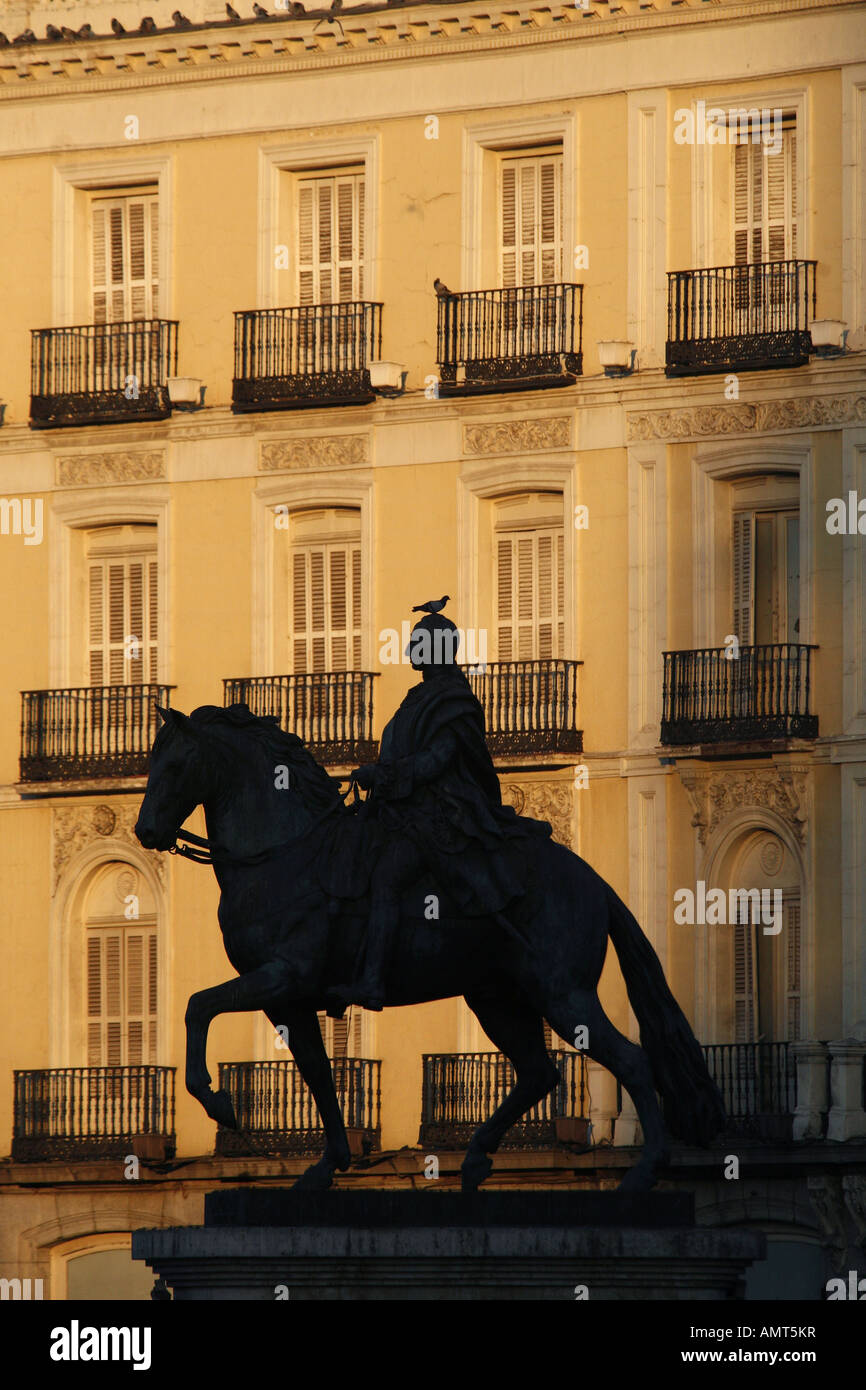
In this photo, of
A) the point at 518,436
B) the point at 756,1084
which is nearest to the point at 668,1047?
the point at 756,1084

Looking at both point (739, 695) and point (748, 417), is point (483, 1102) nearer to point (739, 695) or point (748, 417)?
point (739, 695)

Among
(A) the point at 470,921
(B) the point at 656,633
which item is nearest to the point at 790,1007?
(B) the point at 656,633

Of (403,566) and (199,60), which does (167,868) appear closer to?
(403,566)

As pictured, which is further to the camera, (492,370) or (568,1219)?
(492,370)

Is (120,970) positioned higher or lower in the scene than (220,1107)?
higher

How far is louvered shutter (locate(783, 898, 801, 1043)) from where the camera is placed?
3984 centimetres

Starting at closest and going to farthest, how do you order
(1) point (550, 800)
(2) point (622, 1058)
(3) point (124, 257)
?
1. (2) point (622, 1058)
2. (1) point (550, 800)
3. (3) point (124, 257)

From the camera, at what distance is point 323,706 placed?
4156cm

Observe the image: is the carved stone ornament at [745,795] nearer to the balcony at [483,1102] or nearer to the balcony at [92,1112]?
the balcony at [483,1102]

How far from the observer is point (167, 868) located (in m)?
42.3

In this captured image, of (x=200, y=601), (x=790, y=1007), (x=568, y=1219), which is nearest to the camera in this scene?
(x=568, y=1219)

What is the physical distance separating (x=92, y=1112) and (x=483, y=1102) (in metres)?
4.71

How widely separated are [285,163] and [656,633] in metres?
7.22

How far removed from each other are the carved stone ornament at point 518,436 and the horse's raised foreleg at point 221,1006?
19.7 m
